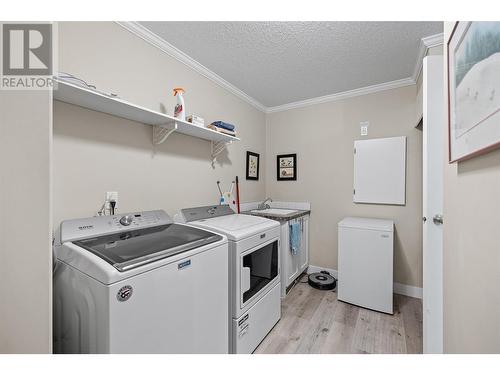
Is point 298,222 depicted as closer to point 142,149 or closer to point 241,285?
point 241,285

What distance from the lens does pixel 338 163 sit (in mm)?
2857

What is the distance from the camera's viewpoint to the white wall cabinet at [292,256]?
2.37m

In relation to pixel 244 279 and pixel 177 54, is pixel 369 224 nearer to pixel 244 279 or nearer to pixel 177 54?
pixel 244 279

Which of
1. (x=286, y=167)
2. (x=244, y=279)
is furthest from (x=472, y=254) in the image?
(x=286, y=167)

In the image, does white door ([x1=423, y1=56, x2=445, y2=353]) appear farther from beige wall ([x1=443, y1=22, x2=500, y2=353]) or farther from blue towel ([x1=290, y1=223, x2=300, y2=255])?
blue towel ([x1=290, y1=223, x2=300, y2=255])

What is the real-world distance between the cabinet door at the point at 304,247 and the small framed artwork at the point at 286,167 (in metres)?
0.67

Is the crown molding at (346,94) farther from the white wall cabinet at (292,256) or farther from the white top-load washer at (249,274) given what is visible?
the white top-load washer at (249,274)

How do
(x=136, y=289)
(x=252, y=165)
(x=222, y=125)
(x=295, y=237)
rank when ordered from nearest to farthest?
(x=136, y=289) → (x=222, y=125) → (x=295, y=237) → (x=252, y=165)

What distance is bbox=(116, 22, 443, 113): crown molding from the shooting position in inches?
66.2

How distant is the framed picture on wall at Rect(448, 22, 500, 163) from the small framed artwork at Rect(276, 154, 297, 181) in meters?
2.32

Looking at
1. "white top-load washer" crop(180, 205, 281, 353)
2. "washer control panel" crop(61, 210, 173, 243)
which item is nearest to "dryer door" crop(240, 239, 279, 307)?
"white top-load washer" crop(180, 205, 281, 353)

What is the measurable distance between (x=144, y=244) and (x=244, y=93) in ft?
7.62

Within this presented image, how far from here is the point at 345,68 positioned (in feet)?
7.29
